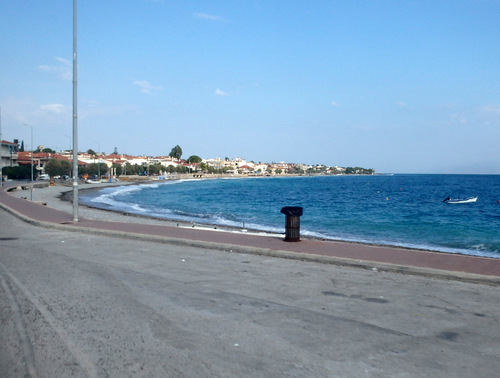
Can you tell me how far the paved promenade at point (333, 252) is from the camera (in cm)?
1005

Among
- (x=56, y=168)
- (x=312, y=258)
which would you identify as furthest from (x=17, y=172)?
(x=312, y=258)

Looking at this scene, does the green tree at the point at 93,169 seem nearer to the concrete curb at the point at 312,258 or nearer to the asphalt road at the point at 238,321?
the concrete curb at the point at 312,258

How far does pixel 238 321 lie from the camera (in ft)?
21.2

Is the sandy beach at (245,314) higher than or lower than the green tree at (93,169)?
lower

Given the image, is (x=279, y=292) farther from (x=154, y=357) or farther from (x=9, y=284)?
(x=9, y=284)

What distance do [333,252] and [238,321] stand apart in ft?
20.4

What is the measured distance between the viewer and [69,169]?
107 m

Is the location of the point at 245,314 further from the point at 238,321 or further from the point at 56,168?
the point at 56,168

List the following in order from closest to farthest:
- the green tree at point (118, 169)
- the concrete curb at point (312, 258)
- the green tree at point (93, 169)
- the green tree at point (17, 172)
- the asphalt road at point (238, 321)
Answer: the asphalt road at point (238, 321), the concrete curb at point (312, 258), the green tree at point (17, 172), the green tree at point (93, 169), the green tree at point (118, 169)

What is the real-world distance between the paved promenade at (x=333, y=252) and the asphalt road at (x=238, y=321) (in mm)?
386

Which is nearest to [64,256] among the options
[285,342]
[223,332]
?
[223,332]

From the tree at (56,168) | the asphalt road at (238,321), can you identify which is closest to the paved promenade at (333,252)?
the asphalt road at (238,321)

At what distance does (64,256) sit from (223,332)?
726cm

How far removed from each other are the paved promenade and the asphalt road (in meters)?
0.39
